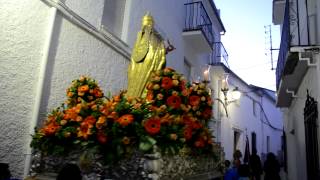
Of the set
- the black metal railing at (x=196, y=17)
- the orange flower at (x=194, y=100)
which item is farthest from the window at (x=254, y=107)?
the orange flower at (x=194, y=100)

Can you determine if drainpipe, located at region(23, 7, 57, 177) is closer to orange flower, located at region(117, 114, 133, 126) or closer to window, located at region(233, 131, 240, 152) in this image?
orange flower, located at region(117, 114, 133, 126)

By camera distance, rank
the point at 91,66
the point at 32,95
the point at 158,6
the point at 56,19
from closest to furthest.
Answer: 1. the point at 32,95
2. the point at 56,19
3. the point at 91,66
4. the point at 158,6

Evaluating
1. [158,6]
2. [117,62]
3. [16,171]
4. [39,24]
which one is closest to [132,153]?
[16,171]

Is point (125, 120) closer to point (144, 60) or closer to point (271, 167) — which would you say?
point (144, 60)

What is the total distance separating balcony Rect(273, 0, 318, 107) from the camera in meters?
6.33

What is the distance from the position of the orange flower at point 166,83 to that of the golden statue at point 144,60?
343 millimetres

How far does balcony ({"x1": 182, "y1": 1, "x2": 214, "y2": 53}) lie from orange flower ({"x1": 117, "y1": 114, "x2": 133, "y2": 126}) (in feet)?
25.0

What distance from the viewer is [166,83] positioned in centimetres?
360

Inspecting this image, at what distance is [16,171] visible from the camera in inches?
155

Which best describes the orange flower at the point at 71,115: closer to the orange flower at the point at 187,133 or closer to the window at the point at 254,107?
the orange flower at the point at 187,133

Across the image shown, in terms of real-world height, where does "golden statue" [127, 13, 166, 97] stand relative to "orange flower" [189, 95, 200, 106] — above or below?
above

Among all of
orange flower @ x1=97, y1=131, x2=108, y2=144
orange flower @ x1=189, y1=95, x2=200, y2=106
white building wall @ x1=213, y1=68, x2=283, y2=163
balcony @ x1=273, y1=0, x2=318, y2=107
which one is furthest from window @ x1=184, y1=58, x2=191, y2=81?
orange flower @ x1=97, y1=131, x2=108, y2=144

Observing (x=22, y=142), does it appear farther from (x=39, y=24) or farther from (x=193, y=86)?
(x=193, y=86)

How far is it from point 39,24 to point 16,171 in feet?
5.99
